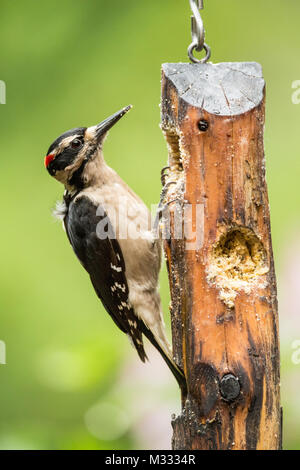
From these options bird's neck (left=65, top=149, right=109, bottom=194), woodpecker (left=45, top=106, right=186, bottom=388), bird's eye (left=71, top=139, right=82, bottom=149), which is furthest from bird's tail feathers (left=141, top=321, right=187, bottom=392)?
bird's eye (left=71, top=139, right=82, bottom=149)

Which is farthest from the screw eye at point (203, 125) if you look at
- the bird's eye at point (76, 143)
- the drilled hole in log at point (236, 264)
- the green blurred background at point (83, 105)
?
the green blurred background at point (83, 105)

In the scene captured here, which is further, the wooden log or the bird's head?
the bird's head

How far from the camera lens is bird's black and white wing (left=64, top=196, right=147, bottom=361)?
3.49 metres

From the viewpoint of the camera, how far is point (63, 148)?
3.43 m

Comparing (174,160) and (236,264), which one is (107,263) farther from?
(236,264)

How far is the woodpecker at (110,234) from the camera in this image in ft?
11.4

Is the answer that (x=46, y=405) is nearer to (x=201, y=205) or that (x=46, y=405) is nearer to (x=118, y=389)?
(x=118, y=389)

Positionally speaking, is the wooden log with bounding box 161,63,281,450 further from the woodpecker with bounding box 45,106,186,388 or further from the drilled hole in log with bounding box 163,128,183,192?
the woodpecker with bounding box 45,106,186,388

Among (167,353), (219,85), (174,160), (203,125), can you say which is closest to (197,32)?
(219,85)

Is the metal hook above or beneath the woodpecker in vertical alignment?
above

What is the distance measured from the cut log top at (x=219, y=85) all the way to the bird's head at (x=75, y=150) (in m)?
0.60

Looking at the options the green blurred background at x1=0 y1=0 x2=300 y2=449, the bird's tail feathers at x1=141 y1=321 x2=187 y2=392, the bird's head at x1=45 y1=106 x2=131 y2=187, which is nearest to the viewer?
the bird's tail feathers at x1=141 y1=321 x2=187 y2=392

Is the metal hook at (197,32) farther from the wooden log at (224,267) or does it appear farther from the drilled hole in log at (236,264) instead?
the drilled hole in log at (236,264)

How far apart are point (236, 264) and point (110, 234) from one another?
775 mm
